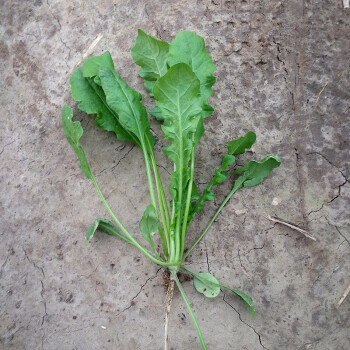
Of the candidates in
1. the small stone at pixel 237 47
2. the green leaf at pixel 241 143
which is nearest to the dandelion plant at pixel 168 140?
the green leaf at pixel 241 143

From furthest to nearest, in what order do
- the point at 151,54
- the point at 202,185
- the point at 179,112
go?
the point at 202,185 → the point at 151,54 → the point at 179,112

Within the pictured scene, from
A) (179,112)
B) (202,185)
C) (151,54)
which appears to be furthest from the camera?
(202,185)

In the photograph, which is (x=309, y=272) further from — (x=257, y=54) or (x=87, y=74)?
(x=87, y=74)

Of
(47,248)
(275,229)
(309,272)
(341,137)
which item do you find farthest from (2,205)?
(341,137)

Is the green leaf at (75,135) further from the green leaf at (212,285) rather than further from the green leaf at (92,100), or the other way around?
the green leaf at (212,285)

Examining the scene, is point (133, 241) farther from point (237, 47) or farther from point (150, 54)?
point (237, 47)

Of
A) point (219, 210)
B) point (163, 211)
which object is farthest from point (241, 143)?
point (163, 211)
